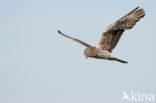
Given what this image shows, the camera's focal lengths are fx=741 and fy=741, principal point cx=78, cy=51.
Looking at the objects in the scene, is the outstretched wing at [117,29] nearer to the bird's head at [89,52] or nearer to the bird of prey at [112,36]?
the bird of prey at [112,36]

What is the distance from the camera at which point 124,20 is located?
2345cm

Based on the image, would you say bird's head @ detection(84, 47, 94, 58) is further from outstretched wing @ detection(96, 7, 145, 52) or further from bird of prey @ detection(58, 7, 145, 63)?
outstretched wing @ detection(96, 7, 145, 52)

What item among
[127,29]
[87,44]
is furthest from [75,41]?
[127,29]

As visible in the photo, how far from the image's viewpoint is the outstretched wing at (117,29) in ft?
76.1

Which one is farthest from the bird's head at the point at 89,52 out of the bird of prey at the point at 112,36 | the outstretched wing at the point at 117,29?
the outstretched wing at the point at 117,29

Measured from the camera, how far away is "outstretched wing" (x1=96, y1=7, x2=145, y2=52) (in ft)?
76.1

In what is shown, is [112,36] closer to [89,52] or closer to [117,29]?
[117,29]

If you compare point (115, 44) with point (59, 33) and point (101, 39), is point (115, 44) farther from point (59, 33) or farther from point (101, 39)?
point (59, 33)

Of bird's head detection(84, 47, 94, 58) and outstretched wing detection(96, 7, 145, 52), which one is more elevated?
outstretched wing detection(96, 7, 145, 52)

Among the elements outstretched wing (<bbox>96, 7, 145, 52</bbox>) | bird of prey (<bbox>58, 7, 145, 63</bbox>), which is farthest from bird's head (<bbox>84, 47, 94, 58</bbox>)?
outstretched wing (<bbox>96, 7, 145, 52</bbox>)

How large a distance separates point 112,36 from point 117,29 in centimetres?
32

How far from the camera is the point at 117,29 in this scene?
2355 cm

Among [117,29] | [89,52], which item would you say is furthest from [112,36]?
[89,52]

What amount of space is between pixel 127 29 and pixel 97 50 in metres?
1.20
